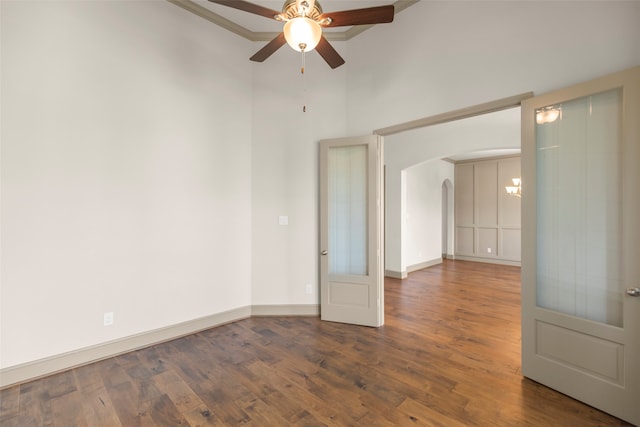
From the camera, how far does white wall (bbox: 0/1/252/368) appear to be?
8.10 ft

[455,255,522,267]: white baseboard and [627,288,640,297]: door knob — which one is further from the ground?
[627,288,640,297]: door knob

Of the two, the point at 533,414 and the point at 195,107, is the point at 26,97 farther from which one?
the point at 533,414

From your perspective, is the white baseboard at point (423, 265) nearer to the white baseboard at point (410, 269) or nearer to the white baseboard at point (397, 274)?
the white baseboard at point (410, 269)

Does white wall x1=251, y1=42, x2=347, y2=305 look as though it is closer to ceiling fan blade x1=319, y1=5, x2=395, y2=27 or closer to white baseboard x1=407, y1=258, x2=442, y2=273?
ceiling fan blade x1=319, y1=5, x2=395, y2=27

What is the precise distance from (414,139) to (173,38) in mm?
4870

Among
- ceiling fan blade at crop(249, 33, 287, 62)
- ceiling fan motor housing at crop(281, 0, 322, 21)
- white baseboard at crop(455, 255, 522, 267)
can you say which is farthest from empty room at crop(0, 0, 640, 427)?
white baseboard at crop(455, 255, 522, 267)

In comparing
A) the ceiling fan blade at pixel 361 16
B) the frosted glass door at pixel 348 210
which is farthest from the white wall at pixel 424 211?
the ceiling fan blade at pixel 361 16

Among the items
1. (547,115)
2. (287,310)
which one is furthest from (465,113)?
(287,310)

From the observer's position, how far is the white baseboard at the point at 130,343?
2473mm

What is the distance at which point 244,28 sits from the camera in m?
3.91

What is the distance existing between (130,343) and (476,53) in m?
4.55

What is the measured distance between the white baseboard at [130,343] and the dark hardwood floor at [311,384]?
0.26 feet

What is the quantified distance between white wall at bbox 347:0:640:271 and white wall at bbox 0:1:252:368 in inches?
70.1

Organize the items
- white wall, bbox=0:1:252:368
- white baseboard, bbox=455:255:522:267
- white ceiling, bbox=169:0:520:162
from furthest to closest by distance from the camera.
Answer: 1. white baseboard, bbox=455:255:522:267
2. white ceiling, bbox=169:0:520:162
3. white wall, bbox=0:1:252:368
